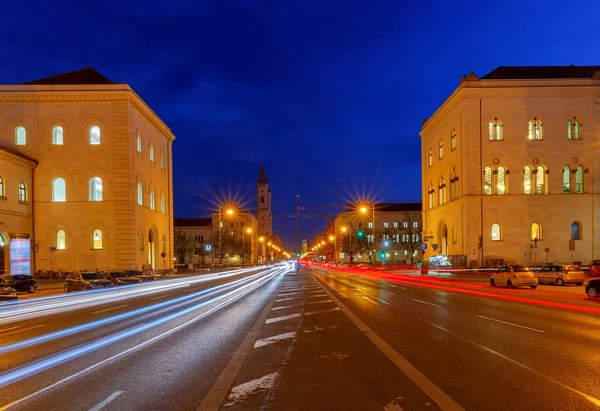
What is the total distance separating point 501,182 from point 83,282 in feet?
150

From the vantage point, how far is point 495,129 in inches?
2331

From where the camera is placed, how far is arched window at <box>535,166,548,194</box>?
2311 inches

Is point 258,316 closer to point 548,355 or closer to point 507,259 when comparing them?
point 548,355

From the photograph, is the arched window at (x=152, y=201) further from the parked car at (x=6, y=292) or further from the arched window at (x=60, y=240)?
the parked car at (x=6, y=292)

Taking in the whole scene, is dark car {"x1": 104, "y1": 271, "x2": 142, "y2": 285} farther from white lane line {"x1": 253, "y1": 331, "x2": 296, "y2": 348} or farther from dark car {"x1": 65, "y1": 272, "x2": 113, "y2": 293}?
white lane line {"x1": 253, "y1": 331, "x2": 296, "y2": 348}

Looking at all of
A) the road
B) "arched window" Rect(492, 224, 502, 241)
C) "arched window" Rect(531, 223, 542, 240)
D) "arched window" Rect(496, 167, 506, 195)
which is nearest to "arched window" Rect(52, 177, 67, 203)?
the road

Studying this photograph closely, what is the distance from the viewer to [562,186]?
5844cm

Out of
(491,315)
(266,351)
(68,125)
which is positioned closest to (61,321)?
(266,351)

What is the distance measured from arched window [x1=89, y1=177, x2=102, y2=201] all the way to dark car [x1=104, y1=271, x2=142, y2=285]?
554 inches

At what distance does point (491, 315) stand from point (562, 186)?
47909mm

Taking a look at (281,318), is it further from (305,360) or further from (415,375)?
(415,375)

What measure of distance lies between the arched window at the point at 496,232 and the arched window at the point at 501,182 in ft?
12.6

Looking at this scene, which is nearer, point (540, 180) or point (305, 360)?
point (305, 360)

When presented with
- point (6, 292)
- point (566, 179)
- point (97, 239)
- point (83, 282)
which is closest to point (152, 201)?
point (97, 239)
